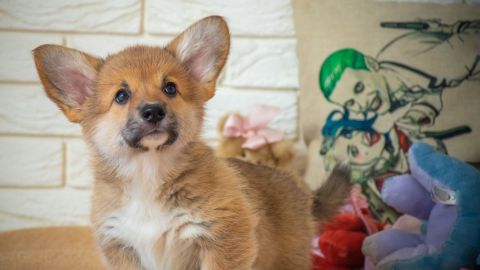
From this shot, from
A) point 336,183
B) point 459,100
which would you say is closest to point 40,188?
point 336,183

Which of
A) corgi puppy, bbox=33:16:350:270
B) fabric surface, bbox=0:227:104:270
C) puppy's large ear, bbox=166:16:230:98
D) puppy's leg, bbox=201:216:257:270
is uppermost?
puppy's large ear, bbox=166:16:230:98

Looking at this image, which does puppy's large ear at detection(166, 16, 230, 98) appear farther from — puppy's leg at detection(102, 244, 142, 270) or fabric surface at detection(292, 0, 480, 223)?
fabric surface at detection(292, 0, 480, 223)

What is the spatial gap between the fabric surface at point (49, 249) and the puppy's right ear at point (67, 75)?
497 millimetres

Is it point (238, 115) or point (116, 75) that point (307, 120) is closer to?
point (238, 115)

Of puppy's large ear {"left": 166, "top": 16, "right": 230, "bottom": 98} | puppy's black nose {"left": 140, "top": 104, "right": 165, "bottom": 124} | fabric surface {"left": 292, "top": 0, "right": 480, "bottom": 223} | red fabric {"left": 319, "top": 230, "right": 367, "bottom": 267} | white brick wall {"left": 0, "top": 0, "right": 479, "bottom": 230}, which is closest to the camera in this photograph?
puppy's black nose {"left": 140, "top": 104, "right": 165, "bottom": 124}

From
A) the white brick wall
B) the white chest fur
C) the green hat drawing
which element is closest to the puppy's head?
the white chest fur

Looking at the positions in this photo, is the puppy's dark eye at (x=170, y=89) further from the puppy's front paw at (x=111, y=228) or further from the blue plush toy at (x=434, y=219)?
the blue plush toy at (x=434, y=219)

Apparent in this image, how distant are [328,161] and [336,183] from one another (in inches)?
9.5

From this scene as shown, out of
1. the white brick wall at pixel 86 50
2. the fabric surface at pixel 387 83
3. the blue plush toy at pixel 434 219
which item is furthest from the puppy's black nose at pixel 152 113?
the white brick wall at pixel 86 50

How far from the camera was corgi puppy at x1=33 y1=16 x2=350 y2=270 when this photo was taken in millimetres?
928

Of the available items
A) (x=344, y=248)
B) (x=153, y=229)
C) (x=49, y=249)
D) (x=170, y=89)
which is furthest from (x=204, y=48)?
(x=49, y=249)

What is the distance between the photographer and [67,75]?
1.01 meters

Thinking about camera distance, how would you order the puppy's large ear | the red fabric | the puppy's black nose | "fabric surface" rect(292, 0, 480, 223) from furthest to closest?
1. "fabric surface" rect(292, 0, 480, 223)
2. the red fabric
3. the puppy's large ear
4. the puppy's black nose

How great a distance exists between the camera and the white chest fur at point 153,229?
928mm
